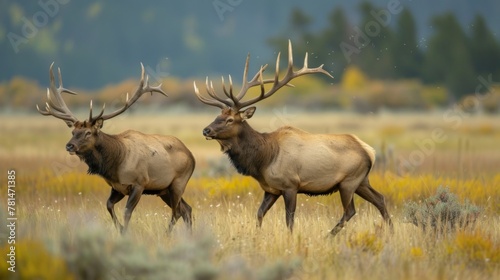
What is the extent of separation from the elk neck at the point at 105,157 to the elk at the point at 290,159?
1052 mm

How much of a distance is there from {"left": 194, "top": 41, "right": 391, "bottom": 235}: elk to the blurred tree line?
6300 cm

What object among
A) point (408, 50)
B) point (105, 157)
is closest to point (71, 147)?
point (105, 157)

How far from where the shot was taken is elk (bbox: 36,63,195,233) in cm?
1095

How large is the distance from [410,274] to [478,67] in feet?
253

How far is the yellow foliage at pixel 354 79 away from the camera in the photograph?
72.5 m

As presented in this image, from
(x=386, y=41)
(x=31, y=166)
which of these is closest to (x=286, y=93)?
(x=386, y=41)

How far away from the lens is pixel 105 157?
10977mm

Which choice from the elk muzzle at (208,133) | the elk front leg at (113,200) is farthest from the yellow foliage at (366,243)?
the elk front leg at (113,200)

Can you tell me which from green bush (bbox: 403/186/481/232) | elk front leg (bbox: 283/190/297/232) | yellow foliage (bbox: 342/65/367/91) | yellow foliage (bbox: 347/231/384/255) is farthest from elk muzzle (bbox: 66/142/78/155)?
yellow foliage (bbox: 342/65/367/91)

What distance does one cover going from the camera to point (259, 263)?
8.80m

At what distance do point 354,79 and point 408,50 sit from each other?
9345 millimetres

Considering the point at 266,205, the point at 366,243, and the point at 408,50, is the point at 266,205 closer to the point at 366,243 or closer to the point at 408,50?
the point at 366,243

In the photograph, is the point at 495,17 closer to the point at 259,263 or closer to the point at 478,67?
the point at 478,67

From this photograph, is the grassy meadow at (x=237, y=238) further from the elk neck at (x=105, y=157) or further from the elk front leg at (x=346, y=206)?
the elk neck at (x=105, y=157)
